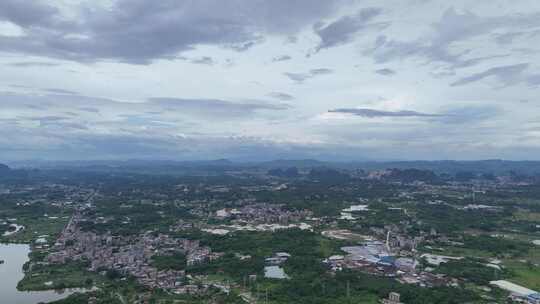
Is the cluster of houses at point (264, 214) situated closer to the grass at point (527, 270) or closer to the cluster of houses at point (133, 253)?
the cluster of houses at point (133, 253)

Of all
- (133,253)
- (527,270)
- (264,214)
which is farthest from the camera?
(264,214)

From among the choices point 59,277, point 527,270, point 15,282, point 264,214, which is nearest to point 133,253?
point 59,277

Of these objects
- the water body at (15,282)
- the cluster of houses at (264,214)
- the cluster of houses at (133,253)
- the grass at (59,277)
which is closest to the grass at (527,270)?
the cluster of houses at (133,253)

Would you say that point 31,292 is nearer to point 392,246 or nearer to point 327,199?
point 392,246

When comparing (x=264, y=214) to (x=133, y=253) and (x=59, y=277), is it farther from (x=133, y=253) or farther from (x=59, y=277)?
(x=59, y=277)

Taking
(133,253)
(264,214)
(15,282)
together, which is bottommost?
(15,282)

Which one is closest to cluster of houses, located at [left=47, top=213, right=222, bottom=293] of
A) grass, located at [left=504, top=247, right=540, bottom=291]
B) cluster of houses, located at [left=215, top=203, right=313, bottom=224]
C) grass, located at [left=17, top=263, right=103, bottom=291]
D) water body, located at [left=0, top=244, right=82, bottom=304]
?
grass, located at [left=17, top=263, right=103, bottom=291]

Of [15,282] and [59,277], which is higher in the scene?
[59,277]

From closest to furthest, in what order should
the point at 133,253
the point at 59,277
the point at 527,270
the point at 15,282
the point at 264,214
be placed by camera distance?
the point at 15,282
the point at 59,277
the point at 527,270
the point at 133,253
the point at 264,214

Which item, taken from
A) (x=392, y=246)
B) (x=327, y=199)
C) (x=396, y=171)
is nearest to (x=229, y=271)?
(x=392, y=246)
